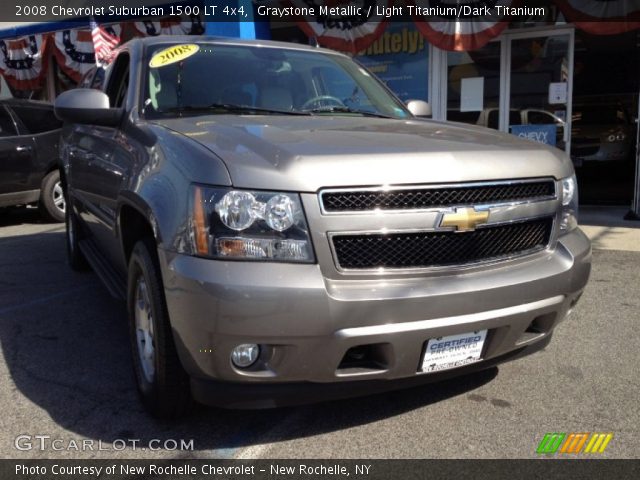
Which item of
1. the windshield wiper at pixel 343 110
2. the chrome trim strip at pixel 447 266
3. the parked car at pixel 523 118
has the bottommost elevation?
the parked car at pixel 523 118

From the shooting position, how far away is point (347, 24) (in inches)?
388

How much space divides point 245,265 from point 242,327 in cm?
23

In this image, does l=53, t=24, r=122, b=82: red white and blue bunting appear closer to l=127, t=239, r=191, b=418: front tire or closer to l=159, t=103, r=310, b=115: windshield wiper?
l=159, t=103, r=310, b=115: windshield wiper

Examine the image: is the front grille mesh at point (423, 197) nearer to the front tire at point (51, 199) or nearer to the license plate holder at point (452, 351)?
the license plate holder at point (452, 351)

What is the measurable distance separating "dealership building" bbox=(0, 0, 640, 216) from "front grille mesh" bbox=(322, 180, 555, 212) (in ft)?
18.8

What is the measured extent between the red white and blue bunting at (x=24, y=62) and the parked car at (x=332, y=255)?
13057mm

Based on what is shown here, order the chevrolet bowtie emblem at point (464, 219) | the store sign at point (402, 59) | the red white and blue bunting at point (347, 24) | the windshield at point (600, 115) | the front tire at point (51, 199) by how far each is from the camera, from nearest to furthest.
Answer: the chevrolet bowtie emblem at point (464, 219) < the front tire at point (51, 199) < the red white and blue bunting at point (347, 24) < the store sign at point (402, 59) < the windshield at point (600, 115)

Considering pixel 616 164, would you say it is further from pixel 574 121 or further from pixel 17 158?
pixel 17 158

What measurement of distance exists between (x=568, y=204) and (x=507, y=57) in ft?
24.8

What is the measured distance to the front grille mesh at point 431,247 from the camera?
240 cm

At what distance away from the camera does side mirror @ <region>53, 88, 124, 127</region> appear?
3.40 m

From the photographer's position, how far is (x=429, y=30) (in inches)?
364

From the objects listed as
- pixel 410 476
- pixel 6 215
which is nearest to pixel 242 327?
pixel 410 476

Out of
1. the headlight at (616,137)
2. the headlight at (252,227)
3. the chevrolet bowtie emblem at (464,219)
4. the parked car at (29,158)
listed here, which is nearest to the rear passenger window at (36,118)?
the parked car at (29,158)
